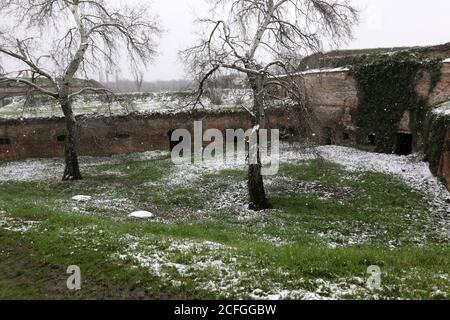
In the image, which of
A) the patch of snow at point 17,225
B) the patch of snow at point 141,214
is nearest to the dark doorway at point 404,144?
the patch of snow at point 141,214

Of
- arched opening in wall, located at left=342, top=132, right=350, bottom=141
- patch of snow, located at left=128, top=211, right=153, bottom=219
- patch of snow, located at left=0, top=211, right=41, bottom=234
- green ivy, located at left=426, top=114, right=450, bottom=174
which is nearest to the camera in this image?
patch of snow, located at left=0, top=211, right=41, bottom=234

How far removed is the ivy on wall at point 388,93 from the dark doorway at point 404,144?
1.13ft

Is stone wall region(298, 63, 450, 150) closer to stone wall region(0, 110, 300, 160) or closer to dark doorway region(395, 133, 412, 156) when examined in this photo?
dark doorway region(395, 133, 412, 156)

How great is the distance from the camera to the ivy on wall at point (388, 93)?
18.9 metres

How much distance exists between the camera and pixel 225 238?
34.0 ft

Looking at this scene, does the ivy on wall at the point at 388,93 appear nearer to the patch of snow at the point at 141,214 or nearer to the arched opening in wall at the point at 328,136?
the arched opening in wall at the point at 328,136

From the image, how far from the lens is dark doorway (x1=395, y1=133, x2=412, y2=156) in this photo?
2017 cm

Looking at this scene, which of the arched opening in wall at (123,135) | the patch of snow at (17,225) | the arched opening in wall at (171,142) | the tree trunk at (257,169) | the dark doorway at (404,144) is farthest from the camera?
the arched opening in wall at (171,142)

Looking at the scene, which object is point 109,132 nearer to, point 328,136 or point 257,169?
point 328,136

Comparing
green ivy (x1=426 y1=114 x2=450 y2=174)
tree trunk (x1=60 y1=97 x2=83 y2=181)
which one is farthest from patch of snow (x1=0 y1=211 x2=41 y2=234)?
green ivy (x1=426 y1=114 x2=450 y2=174)

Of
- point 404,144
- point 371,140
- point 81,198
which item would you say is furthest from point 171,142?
point 404,144

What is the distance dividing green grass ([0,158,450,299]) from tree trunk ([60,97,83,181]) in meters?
0.60
